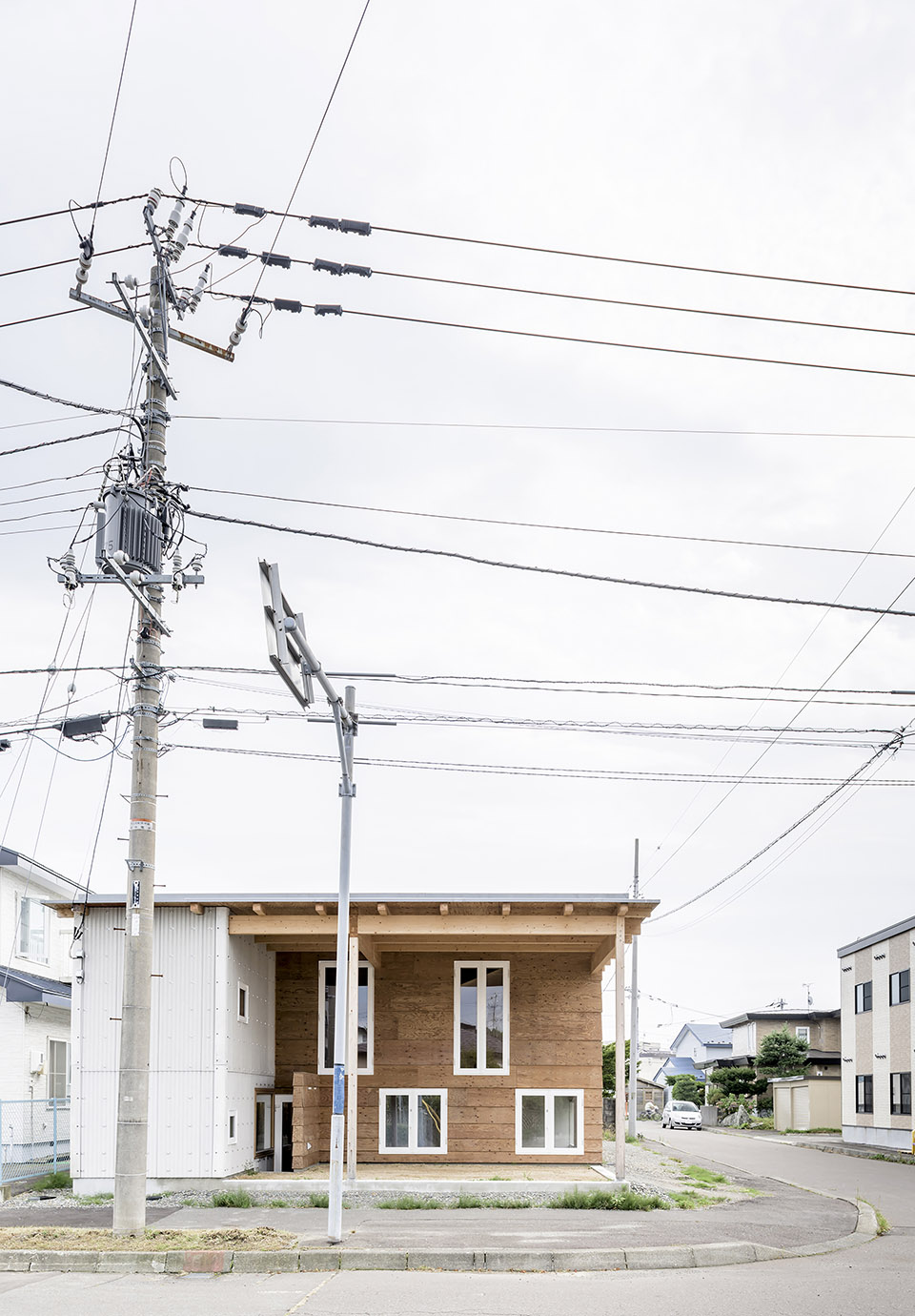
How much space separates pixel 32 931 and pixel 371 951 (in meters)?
10.3

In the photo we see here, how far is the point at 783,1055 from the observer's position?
229ft

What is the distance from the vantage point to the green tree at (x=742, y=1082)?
71500 millimetres

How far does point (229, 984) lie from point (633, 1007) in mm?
23829

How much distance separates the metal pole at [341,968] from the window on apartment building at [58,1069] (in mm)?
14440

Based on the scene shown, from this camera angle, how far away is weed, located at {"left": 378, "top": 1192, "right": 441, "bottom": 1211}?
1926cm

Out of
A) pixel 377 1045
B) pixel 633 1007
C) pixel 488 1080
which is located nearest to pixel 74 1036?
pixel 377 1045

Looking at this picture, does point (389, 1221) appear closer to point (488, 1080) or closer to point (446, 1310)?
point (446, 1310)

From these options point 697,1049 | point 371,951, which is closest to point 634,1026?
point 371,951

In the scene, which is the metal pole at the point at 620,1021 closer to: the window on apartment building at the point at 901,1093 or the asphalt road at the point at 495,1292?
the asphalt road at the point at 495,1292

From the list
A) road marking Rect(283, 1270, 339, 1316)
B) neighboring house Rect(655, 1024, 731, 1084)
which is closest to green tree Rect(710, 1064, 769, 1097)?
neighboring house Rect(655, 1024, 731, 1084)

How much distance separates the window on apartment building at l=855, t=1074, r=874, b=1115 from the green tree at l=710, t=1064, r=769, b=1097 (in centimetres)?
2258

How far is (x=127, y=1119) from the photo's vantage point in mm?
15336

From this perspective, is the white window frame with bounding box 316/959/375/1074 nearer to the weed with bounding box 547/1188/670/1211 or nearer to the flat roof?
the weed with bounding box 547/1188/670/1211

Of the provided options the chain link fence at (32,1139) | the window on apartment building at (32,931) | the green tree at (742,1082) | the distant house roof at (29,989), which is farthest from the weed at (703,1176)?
the green tree at (742,1082)
